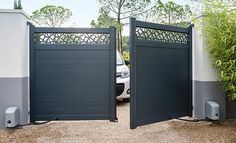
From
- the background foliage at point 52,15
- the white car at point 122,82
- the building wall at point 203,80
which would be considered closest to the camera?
the building wall at point 203,80

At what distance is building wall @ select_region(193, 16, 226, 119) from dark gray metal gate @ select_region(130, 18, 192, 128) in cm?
14

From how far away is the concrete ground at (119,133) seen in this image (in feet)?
10.9

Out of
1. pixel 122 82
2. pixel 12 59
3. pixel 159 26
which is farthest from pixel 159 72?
pixel 12 59

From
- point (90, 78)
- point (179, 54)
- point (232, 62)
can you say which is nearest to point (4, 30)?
point (90, 78)

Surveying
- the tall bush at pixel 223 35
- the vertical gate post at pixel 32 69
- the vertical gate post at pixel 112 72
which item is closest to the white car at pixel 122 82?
the vertical gate post at pixel 112 72

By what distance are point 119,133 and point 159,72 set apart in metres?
1.16

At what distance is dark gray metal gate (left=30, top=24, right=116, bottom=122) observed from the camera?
3977 mm

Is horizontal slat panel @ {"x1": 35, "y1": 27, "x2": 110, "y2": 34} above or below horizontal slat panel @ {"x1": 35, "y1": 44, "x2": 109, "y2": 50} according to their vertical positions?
above

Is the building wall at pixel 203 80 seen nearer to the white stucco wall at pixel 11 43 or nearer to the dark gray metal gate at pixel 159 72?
the dark gray metal gate at pixel 159 72

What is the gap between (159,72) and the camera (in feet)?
12.4

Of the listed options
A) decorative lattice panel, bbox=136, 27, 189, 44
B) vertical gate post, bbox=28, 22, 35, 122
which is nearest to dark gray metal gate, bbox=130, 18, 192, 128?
decorative lattice panel, bbox=136, 27, 189, 44

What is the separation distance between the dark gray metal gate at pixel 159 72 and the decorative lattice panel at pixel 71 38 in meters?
0.76

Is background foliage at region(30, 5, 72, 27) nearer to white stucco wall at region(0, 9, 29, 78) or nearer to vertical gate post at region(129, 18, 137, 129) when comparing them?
white stucco wall at region(0, 9, 29, 78)

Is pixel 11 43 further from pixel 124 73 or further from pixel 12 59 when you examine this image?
pixel 124 73
